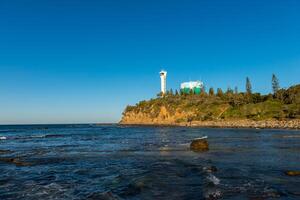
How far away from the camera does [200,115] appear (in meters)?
184

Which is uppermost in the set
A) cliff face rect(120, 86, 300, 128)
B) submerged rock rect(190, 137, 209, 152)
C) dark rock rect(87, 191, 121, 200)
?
cliff face rect(120, 86, 300, 128)

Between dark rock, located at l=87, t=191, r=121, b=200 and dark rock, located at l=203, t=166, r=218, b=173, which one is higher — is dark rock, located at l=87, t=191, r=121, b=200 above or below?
below

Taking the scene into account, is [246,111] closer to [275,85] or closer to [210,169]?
[275,85]

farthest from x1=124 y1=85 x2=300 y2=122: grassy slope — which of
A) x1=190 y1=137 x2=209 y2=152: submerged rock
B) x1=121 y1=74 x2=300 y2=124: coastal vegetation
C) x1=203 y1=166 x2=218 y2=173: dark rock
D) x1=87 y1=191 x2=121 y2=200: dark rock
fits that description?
x1=87 y1=191 x2=121 y2=200: dark rock

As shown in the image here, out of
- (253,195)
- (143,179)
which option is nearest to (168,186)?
(143,179)

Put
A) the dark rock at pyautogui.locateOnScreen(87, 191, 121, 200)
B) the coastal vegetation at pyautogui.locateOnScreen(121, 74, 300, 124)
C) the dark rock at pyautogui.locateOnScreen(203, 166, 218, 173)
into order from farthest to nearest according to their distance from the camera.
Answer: the coastal vegetation at pyautogui.locateOnScreen(121, 74, 300, 124) < the dark rock at pyautogui.locateOnScreen(203, 166, 218, 173) < the dark rock at pyautogui.locateOnScreen(87, 191, 121, 200)

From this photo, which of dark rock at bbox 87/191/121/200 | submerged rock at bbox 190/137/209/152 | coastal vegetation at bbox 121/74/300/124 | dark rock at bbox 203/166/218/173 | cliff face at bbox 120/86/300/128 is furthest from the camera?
coastal vegetation at bbox 121/74/300/124

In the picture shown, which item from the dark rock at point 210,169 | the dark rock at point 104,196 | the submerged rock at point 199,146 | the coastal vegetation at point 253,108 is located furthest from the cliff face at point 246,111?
the dark rock at point 104,196

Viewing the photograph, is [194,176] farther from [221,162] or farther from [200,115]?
[200,115]

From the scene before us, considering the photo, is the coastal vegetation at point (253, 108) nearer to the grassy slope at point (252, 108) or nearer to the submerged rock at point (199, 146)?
the grassy slope at point (252, 108)

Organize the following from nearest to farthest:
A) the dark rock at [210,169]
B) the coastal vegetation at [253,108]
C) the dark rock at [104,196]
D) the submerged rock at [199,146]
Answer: the dark rock at [104,196] → the dark rock at [210,169] → the submerged rock at [199,146] → the coastal vegetation at [253,108]

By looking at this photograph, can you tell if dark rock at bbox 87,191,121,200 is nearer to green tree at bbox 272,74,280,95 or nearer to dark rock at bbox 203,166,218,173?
dark rock at bbox 203,166,218,173

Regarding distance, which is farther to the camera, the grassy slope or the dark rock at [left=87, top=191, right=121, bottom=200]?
the grassy slope

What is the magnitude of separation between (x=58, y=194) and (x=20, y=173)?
9029mm
